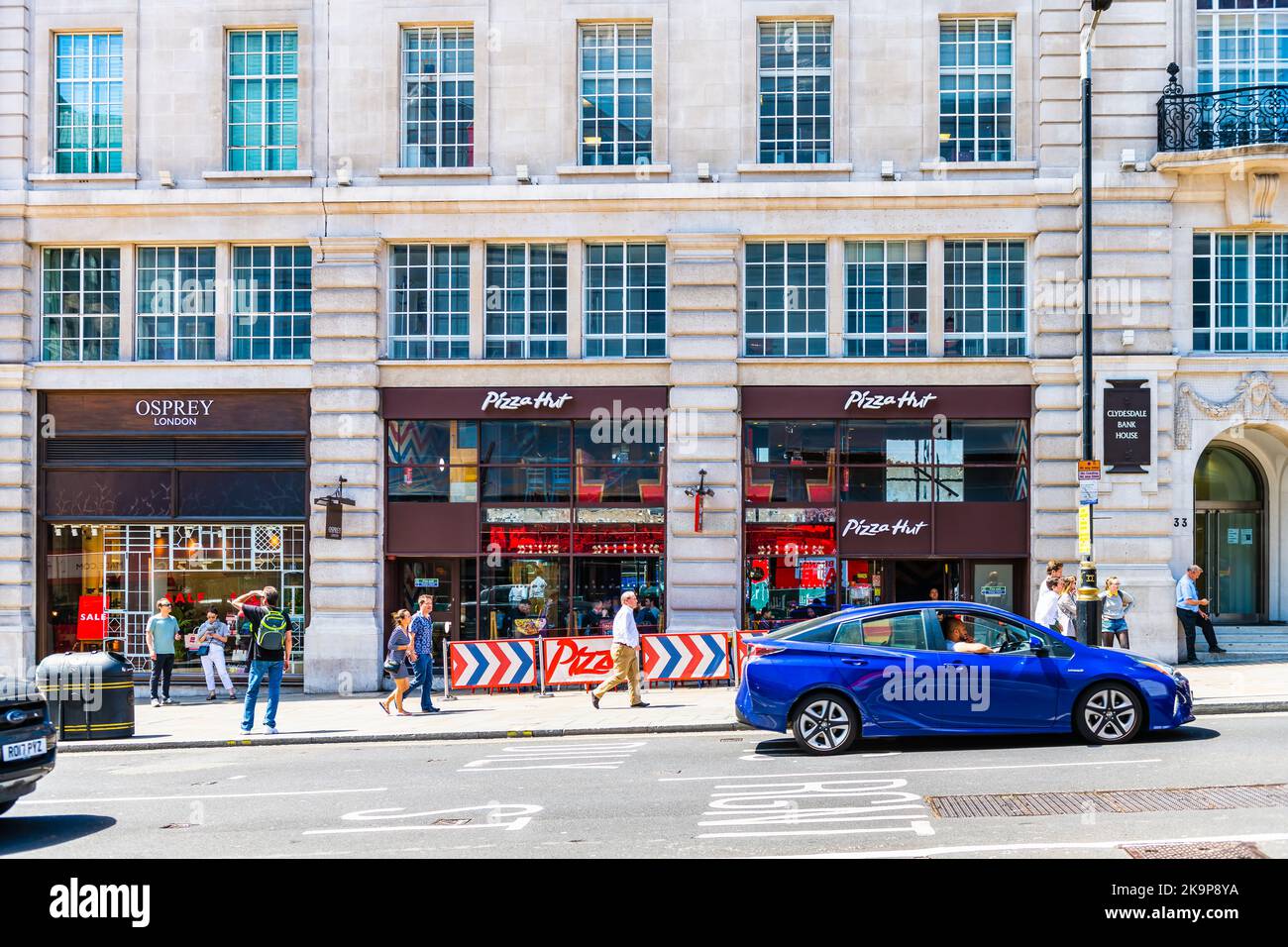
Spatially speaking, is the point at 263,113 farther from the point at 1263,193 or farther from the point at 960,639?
the point at 1263,193

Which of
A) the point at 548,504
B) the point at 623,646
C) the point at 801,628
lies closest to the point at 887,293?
the point at 548,504

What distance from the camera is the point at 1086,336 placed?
57.5ft

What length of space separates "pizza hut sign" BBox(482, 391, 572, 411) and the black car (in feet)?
→ 38.1

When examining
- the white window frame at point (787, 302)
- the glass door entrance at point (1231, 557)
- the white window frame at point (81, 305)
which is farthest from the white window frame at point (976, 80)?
the white window frame at point (81, 305)

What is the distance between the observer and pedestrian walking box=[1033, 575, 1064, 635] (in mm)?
17938

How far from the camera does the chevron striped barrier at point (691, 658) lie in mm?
19734

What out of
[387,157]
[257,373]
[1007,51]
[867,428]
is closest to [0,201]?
[257,373]

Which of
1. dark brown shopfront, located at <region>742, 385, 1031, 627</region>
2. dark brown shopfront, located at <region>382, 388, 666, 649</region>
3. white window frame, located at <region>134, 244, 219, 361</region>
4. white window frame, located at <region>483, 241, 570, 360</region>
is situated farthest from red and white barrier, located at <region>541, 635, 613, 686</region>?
white window frame, located at <region>134, 244, 219, 361</region>

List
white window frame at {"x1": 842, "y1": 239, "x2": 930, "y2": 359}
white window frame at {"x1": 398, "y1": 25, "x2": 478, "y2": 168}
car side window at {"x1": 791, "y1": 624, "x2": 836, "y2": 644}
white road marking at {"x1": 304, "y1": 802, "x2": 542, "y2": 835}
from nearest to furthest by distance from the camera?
1. white road marking at {"x1": 304, "y1": 802, "x2": 542, "y2": 835}
2. car side window at {"x1": 791, "y1": 624, "x2": 836, "y2": 644}
3. white window frame at {"x1": 842, "y1": 239, "x2": 930, "y2": 359}
4. white window frame at {"x1": 398, "y1": 25, "x2": 478, "y2": 168}

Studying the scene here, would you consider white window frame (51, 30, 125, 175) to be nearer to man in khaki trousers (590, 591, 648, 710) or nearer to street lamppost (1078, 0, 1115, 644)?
man in khaki trousers (590, 591, 648, 710)

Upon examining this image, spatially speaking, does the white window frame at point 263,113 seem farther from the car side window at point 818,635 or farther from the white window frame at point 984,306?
the car side window at point 818,635

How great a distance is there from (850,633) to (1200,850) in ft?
17.5

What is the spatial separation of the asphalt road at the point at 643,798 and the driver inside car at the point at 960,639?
3.46ft
